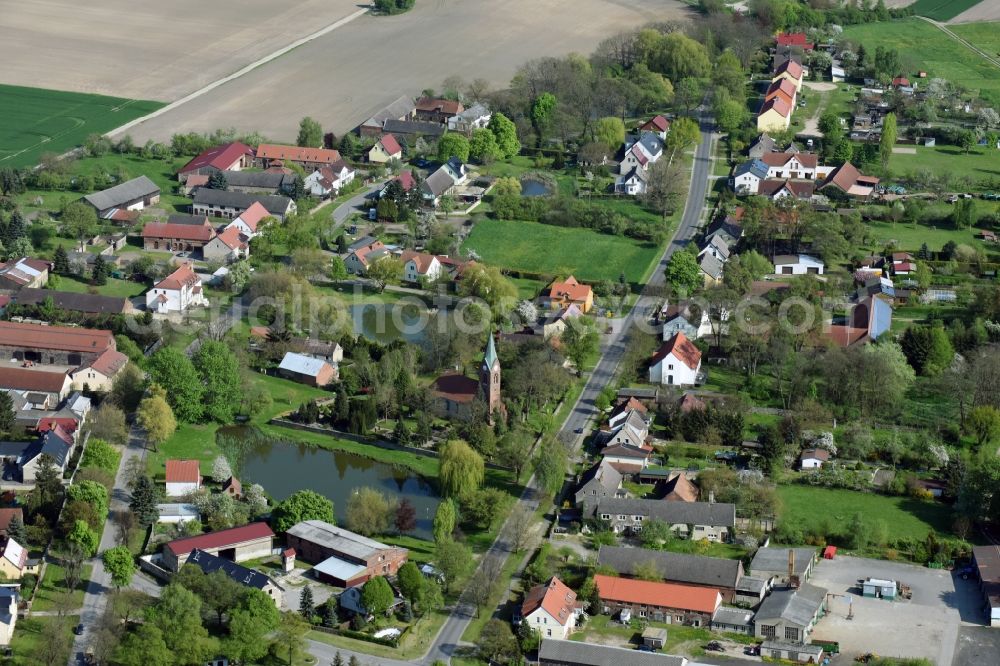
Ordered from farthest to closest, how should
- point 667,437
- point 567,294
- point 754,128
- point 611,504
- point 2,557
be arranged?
1. point 754,128
2. point 567,294
3. point 667,437
4. point 611,504
5. point 2,557

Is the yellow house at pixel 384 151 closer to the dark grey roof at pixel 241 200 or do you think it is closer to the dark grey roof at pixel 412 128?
the dark grey roof at pixel 412 128

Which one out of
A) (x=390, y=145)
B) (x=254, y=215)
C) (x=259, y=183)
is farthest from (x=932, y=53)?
(x=254, y=215)

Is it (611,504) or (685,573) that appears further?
(611,504)

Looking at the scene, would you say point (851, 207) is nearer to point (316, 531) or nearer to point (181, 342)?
point (181, 342)

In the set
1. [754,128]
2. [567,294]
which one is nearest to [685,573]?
[567,294]

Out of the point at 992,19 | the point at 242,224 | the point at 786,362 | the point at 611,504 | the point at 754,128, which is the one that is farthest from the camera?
the point at 992,19

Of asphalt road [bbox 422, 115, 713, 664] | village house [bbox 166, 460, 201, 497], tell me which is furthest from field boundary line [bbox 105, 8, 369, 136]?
village house [bbox 166, 460, 201, 497]

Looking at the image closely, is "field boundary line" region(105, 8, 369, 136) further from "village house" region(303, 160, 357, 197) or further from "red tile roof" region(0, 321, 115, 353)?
"red tile roof" region(0, 321, 115, 353)
